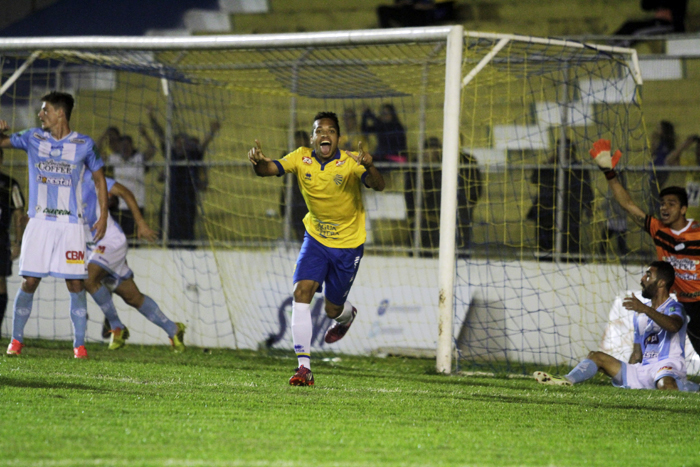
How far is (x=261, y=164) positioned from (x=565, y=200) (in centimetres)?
435

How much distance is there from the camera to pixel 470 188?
9.12 metres

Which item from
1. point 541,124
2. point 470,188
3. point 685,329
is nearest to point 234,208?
point 470,188

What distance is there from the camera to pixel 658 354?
6.62 meters

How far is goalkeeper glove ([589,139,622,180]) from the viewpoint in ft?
22.4

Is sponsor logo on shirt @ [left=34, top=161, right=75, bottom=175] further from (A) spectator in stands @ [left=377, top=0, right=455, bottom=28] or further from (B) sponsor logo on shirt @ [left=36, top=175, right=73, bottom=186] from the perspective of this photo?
(A) spectator in stands @ [left=377, top=0, right=455, bottom=28]

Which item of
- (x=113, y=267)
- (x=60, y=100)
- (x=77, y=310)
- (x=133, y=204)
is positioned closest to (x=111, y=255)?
(x=113, y=267)

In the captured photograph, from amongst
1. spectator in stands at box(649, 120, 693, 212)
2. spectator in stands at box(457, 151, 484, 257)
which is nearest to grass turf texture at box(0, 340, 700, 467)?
spectator in stands at box(457, 151, 484, 257)

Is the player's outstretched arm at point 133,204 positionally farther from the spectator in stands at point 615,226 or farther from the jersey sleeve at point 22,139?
the spectator in stands at point 615,226

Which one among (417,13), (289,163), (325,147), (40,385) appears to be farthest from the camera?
(417,13)

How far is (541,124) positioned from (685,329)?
3.93m

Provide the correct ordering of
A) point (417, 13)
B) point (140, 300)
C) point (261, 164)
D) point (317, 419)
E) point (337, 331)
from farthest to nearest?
1. point (417, 13)
2. point (140, 300)
3. point (337, 331)
4. point (261, 164)
5. point (317, 419)

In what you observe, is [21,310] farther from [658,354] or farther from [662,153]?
[662,153]

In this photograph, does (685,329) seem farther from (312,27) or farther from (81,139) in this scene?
(312,27)

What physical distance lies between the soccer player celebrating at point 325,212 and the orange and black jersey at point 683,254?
8.76 feet
